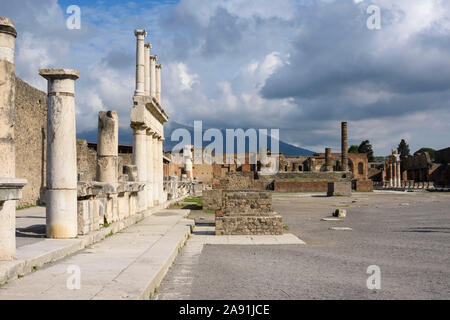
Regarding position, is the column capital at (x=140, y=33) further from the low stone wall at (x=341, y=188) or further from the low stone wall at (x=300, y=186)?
the low stone wall at (x=300, y=186)

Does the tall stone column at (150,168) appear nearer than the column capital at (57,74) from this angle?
No

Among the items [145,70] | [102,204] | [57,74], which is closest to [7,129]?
[57,74]

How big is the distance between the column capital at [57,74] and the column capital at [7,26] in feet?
6.91

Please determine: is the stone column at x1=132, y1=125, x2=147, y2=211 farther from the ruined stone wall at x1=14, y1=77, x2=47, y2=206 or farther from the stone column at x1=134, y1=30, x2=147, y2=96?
the ruined stone wall at x1=14, y1=77, x2=47, y2=206

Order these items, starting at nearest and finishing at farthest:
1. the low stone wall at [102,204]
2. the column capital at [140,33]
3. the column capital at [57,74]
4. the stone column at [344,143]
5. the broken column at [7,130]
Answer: the broken column at [7,130] → the column capital at [57,74] → the low stone wall at [102,204] → the column capital at [140,33] → the stone column at [344,143]

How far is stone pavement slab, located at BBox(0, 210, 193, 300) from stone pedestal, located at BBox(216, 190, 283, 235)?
1.96m

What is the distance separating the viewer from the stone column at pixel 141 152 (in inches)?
608

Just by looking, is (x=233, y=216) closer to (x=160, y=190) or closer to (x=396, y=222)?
(x=396, y=222)

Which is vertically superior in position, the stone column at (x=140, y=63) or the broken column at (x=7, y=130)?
the stone column at (x=140, y=63)

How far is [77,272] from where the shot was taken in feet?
18.9

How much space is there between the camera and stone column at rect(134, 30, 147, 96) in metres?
15.4

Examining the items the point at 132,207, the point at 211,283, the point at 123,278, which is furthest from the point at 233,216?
the point at 123,278

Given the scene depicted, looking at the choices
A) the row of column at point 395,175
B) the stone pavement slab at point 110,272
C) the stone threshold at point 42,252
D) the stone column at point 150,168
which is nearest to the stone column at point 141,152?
the stone column at point 150,168
